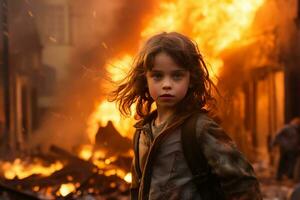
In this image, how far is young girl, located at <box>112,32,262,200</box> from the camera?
2.31m

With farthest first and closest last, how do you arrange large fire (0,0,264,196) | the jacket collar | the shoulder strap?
large fire (0,0,264,196) < the shoulder strap < the jacket collar

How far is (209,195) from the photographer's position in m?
2.36

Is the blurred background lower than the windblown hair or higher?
higher

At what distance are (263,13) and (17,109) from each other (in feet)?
23.8

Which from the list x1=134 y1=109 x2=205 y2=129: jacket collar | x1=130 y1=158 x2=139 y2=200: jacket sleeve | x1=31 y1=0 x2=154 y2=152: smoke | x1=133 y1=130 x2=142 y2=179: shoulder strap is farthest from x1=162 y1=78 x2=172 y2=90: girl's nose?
x1=31 y1=0 x2=154 y2=152: smoke

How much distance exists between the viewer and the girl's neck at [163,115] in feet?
8.19

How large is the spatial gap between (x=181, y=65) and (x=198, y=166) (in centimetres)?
40

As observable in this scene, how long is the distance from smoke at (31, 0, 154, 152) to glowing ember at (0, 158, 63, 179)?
→ 466 millimetres

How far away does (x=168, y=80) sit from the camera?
95.0 inches

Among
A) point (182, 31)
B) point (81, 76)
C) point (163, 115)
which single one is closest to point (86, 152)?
point (81, 76)

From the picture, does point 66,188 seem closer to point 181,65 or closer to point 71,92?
point 71,92

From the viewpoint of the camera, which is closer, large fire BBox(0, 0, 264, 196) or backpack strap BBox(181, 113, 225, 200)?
backpack strap BBox(181, 113, 225, 200)

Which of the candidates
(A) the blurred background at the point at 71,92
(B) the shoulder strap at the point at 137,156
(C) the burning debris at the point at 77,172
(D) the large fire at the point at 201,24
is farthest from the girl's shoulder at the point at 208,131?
(D) the large fire at the point at 201,24

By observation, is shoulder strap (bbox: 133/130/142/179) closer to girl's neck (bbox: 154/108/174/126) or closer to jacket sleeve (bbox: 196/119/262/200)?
girl's neck (bbox: 154/108/174/126)
